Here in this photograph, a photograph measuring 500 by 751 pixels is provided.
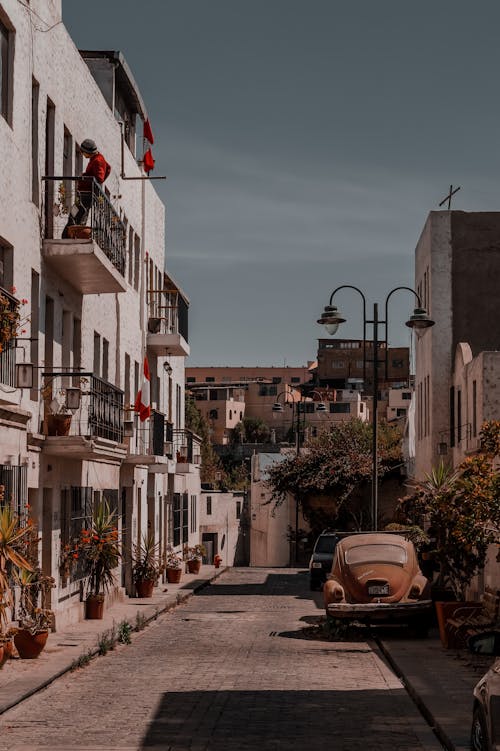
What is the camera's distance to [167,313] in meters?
39.7

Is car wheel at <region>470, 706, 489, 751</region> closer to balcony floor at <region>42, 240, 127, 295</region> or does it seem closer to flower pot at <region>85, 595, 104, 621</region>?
balcony floor at <region>42, 240, 127, 295</region>

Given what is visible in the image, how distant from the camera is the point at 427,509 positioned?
23.1 meters

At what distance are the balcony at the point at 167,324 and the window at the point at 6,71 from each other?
15.9 meters

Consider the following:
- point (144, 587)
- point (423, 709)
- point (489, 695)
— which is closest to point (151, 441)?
point (144, 587)

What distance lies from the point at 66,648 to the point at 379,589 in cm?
577

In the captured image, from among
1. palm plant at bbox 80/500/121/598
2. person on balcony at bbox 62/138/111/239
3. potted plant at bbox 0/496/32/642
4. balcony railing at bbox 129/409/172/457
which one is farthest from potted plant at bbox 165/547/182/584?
potted plant at bbox 0/496/32/642

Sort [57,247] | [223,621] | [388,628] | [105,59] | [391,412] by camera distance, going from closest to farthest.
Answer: [57,247], [388,628], [223,621], [105,59], [391,412]

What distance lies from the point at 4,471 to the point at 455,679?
24.0 feet

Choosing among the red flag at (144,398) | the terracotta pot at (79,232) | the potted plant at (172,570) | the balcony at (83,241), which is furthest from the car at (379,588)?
the potted plant at (172,570)

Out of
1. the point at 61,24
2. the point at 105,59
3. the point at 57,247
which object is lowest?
the point at 57,247

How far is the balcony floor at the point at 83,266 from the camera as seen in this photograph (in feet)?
71.1

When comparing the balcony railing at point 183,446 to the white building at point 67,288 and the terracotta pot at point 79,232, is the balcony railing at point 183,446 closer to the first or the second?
the white building at point 67,288

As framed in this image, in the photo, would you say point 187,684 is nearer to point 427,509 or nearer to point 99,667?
point 99,667

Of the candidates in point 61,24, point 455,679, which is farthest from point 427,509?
point 61,24
